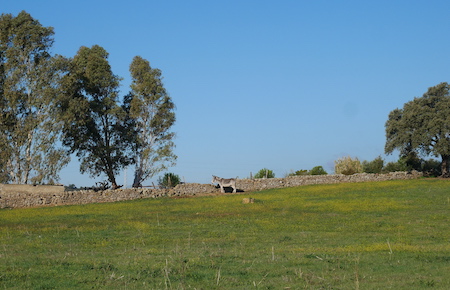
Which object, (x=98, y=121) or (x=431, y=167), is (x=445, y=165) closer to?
(x=431, y=167)

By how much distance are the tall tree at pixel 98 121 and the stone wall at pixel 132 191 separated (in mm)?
9920

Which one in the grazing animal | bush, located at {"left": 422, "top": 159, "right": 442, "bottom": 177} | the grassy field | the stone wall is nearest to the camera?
the grassy field

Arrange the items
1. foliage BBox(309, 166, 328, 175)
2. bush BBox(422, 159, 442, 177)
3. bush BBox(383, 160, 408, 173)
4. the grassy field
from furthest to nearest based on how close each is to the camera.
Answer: foliage BBox(309, 166, 328, 175) < bush BBox(383, 160, 408, 173) < bush BBox(422, 159, 442, 177) < the grassy field

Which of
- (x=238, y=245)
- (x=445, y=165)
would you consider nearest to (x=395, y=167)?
(x=445, y=165)

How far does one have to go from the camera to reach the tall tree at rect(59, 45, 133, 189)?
66.8 meters

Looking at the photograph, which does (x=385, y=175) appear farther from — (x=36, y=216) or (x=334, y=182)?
(x=36, y=216)

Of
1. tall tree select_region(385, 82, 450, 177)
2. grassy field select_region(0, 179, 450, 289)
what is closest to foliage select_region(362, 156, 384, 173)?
tall tree select_region(385, 82, 450, 177)

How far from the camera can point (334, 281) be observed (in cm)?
1576

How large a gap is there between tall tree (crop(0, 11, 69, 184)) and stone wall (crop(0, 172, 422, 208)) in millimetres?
3430

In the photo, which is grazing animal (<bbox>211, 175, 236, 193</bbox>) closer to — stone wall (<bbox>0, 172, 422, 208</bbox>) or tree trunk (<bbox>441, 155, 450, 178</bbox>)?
stone wall (<bbox>0, 172, 422, 208</bbox>)

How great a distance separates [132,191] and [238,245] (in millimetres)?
36972

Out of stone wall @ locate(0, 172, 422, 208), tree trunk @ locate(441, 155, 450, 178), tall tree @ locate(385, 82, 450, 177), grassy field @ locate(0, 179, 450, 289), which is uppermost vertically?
tall tree @ locate(385, 82, 450, 177)

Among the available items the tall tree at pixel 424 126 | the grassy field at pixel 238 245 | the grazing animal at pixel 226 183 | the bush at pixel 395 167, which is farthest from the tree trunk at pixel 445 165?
the grazing animal at pixel 226 183

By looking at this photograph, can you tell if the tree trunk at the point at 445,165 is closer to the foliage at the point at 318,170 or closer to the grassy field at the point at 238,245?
the foliage at the point at 318,170
